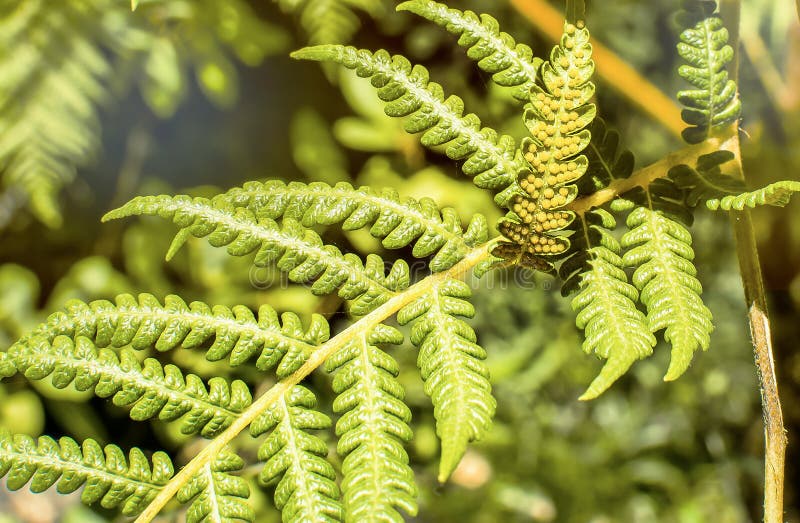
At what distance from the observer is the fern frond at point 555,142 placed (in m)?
0.58

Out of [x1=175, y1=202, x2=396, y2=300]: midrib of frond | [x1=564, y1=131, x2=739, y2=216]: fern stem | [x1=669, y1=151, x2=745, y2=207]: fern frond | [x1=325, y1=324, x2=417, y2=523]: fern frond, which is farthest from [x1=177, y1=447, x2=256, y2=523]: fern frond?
[x1=669, y1=151, x2=745, y2=207]: fern frond

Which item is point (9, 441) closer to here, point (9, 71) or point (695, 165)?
point (695, 165)

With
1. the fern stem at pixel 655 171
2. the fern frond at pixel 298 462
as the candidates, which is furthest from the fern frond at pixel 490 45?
the fern frond at pixel 298 462

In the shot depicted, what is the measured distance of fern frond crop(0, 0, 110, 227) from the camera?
1.26 metres

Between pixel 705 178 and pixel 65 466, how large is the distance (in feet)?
2.42

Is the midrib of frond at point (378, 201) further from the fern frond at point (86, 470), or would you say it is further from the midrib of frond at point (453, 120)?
the fern frond at point (86, 470)

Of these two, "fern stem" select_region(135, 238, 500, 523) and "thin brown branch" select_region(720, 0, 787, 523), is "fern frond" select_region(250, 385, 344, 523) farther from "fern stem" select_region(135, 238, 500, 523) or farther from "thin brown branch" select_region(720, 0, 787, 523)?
"thin brown branch" select_region(720, 0, 787, 523)

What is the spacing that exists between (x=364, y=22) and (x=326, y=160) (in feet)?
1.03

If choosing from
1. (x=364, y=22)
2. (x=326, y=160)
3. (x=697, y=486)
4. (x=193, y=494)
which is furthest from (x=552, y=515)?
(x=364, y=22)

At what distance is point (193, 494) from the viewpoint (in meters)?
0.63

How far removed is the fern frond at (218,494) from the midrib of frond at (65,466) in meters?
0.04

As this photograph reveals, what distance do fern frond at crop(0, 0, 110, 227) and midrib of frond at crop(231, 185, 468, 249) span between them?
80cm

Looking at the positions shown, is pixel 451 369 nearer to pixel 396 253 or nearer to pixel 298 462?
pixel 298 462

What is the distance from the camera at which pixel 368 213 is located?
70 cm
